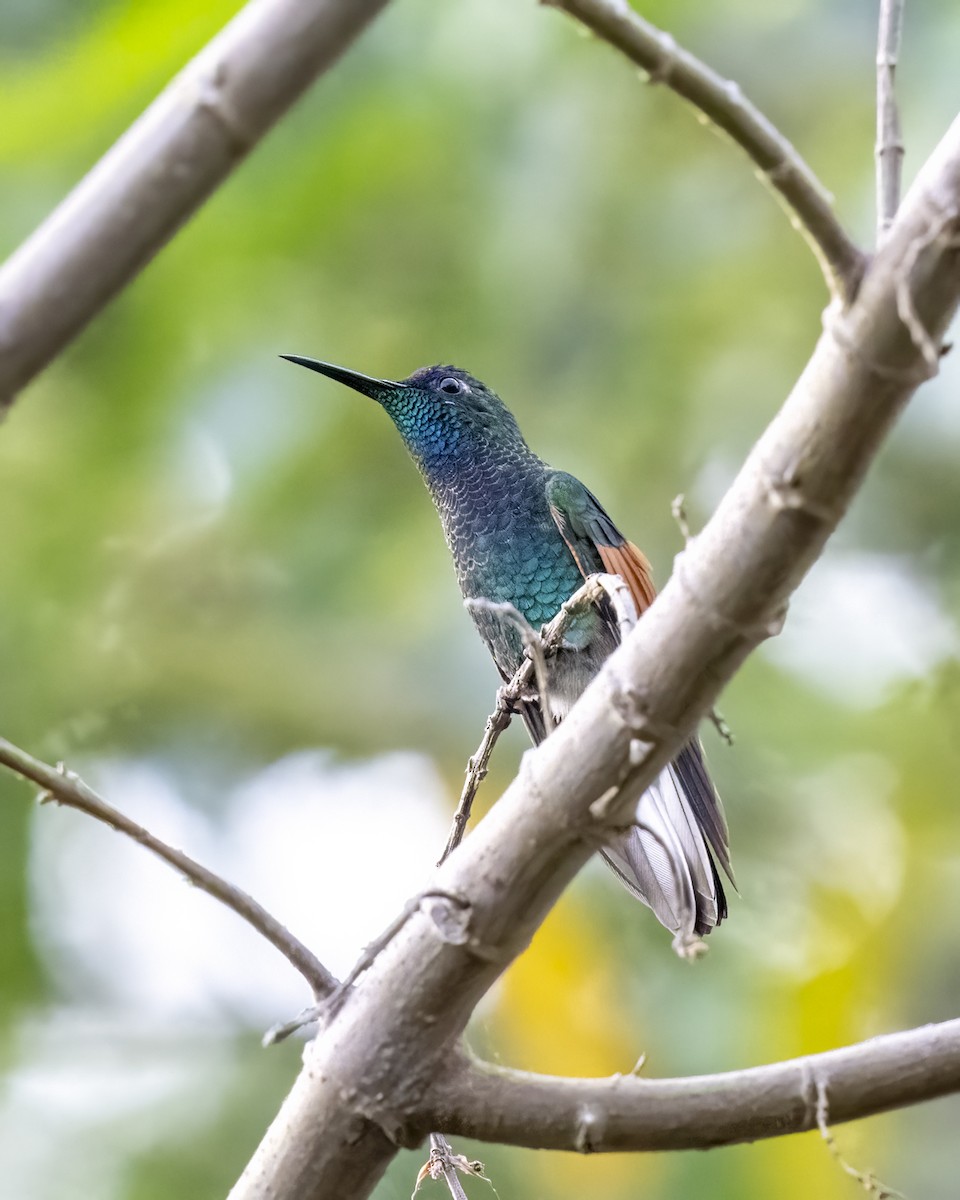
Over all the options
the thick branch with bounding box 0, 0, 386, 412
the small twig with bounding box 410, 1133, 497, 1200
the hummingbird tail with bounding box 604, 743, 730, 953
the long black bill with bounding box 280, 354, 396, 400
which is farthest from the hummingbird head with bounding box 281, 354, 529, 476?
the thick branch with bounding box 0, 0, 386, 412

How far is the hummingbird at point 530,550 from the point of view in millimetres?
1577

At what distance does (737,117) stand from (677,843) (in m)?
1.08

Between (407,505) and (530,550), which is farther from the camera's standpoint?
(407,505)

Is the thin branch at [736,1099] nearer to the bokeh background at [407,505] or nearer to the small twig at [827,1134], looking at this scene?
the small twig at [827,1134]

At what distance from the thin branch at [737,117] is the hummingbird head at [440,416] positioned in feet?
4.34

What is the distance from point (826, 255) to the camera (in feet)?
2.07

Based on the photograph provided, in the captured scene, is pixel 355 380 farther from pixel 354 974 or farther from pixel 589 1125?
pixel 589 1125

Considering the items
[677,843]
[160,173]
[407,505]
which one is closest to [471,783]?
[677,843]

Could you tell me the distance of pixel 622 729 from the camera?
74 cm

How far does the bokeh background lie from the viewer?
2674 mm

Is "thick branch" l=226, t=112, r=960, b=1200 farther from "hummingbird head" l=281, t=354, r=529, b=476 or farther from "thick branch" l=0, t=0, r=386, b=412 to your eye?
"hummingbird head" l=281, t=354, r=529, b=476

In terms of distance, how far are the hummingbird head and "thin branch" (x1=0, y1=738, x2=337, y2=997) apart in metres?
1.21

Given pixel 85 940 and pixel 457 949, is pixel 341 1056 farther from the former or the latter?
pixel 85 940

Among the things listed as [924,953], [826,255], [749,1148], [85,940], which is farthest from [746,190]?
[826,255]
